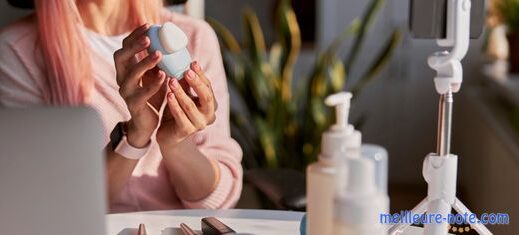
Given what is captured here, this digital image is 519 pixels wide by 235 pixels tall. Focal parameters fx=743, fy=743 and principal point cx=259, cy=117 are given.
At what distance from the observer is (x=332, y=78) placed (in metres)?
2.00

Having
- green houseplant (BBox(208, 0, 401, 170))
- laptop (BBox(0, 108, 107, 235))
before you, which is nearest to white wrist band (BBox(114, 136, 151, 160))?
laptop (BBox(0, 108, 107, 235))

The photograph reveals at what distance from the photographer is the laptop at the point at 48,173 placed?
356 millimetres

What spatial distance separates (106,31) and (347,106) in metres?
0.35

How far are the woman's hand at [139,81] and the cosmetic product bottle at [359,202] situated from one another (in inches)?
10.8

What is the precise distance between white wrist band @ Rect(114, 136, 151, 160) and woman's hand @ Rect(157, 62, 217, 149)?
0.02 m

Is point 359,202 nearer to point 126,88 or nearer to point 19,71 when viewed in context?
point 126,88

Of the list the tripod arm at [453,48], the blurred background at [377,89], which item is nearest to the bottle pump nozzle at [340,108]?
the tripod arm at [453,48]

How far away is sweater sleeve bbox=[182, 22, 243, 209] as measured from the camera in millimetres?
831

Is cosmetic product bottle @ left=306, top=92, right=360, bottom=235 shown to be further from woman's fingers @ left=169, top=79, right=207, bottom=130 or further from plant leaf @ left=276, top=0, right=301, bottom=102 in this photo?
plant leaf @ left=276, top=0, right=301, bottom=102

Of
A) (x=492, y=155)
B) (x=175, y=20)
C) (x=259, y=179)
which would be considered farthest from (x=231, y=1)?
(x=175, y=20)

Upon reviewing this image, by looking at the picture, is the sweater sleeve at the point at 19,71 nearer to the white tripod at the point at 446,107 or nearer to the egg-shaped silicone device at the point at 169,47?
the egg-shaped silicone device at the point at 169,47

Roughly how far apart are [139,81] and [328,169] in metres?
0.28

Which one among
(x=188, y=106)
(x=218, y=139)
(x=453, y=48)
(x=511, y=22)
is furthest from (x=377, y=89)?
(x=453, y=48)

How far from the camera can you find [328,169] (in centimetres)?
51
